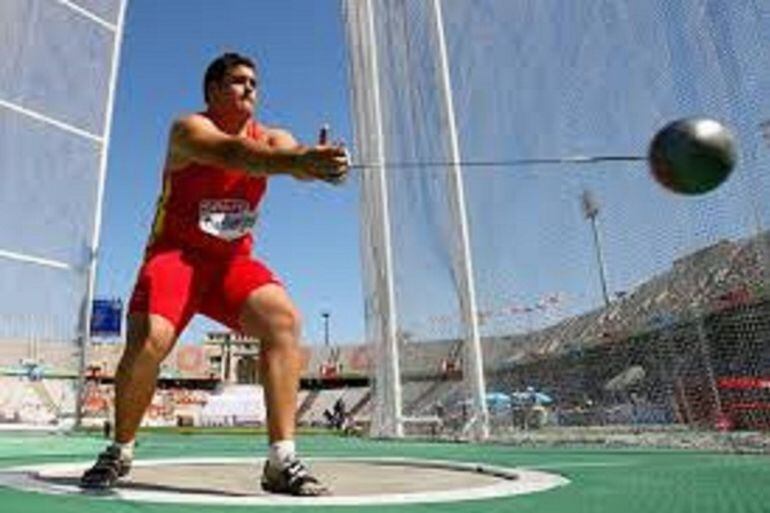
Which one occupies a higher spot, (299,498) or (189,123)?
(189,123)

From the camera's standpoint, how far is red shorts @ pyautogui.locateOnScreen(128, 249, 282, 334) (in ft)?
11.6

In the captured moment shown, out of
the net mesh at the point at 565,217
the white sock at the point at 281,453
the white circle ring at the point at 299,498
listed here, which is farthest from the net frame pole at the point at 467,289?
the white sock at the point at 281,453

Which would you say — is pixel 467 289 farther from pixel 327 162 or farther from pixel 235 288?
pixel 327 162

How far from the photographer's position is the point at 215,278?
147 inches

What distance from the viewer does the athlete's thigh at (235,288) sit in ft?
12.2

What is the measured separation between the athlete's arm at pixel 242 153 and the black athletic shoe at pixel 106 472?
1.05 m

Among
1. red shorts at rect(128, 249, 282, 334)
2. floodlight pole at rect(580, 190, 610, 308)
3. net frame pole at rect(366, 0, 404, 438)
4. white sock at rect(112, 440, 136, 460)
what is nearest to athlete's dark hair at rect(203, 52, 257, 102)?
red shorts at rect(128, 249, 282, 334)

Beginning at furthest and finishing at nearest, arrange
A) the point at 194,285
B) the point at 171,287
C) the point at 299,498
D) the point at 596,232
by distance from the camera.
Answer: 1. the point at 596,232
2. the point at 194,285
3. the point at 171,287
4. the point at 299,498

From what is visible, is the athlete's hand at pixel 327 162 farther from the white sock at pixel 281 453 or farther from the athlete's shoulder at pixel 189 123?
the white sock at pixel 281 453

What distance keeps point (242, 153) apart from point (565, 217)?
485 cm

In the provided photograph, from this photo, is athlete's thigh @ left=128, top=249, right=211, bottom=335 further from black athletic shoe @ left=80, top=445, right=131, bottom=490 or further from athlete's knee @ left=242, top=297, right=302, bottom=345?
black athletic shoe @ left=80, top=445, right=131, bottom=490

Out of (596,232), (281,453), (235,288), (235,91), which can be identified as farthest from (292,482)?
(596,232)

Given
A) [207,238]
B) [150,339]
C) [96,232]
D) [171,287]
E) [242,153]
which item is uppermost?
[96,232]

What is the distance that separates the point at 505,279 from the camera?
8.88 metres
